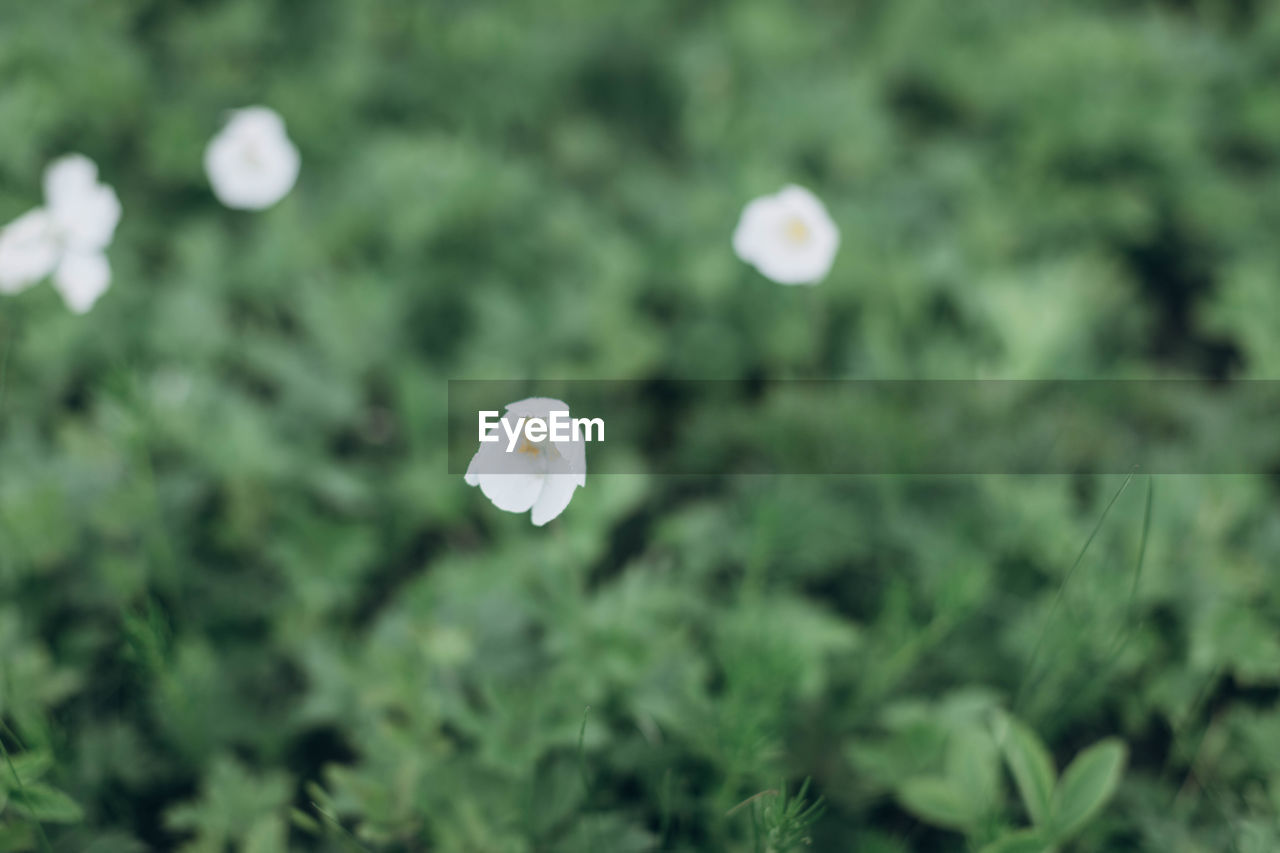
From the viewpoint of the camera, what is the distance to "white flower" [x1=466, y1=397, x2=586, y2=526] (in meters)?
1.17

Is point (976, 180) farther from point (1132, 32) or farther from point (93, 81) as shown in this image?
point (93, 81)

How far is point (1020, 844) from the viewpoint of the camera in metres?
1.25

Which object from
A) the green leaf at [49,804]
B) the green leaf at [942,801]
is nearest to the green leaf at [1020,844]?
the green leaf at [942,801]

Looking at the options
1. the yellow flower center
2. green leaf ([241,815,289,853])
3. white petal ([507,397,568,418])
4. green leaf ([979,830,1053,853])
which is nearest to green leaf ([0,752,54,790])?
green leaf ([241,815,289,853])

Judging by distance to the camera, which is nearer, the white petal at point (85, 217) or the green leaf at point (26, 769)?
the green leaf at point (26, 769)

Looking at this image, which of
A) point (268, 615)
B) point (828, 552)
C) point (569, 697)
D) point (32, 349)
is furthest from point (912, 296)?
point (32, 349)

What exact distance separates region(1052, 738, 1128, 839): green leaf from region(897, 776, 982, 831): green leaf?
0.13 metres

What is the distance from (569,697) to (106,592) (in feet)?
3.44

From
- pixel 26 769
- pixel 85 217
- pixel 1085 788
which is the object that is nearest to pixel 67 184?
pixel 85 217

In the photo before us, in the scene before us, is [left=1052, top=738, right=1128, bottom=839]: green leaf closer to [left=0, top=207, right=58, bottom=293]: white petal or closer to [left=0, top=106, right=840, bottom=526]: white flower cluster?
[left=0, top=106, right=840, bottom=526]: white flower cluster

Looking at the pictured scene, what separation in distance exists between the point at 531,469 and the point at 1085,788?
1032 millimetres

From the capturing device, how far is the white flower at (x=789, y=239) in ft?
6.06

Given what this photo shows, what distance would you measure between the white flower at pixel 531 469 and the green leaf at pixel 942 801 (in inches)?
32.0

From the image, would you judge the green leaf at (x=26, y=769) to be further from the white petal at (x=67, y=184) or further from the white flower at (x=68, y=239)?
the white petal at (x=67, y=184)
